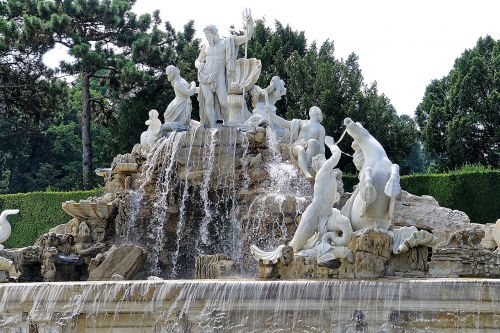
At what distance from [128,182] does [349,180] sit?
806cm

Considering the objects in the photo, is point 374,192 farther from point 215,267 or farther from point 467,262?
point 215,267

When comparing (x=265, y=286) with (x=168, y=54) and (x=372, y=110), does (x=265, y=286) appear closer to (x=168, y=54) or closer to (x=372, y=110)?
(x=372, y=110)

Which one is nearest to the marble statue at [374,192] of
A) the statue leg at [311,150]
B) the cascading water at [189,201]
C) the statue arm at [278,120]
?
the statue leg at [311,150]

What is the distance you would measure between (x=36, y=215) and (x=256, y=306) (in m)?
19.4

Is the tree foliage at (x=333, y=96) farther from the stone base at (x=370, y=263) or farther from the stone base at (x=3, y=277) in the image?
the stone base at (x=370, y=263)

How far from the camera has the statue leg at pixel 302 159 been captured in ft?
68.3

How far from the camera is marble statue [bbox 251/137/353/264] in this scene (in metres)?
14.5

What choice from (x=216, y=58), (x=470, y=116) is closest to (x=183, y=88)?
(x=216, y=58)

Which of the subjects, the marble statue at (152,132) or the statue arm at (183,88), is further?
the statue arm at (183,88)

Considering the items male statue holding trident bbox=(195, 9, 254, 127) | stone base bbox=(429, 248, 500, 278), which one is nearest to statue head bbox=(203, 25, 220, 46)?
male statue holding trident bbox=(195, 9, 254, 127)

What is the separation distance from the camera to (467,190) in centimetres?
2739

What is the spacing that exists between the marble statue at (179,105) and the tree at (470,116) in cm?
1366

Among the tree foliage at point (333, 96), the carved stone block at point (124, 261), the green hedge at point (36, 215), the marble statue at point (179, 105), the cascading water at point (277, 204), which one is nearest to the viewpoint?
the carved stone block at point (124, 261)

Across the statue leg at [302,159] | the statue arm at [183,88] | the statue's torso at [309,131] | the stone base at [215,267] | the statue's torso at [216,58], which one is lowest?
the stone base at [215,267]
